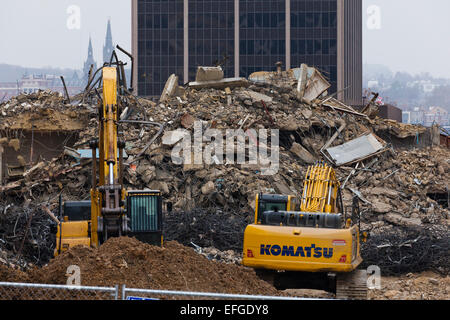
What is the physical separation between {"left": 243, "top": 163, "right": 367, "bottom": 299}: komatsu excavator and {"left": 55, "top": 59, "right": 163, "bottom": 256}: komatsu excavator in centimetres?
209

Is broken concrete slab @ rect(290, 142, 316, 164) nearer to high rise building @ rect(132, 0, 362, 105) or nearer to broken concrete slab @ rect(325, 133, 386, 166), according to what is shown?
broken concrete slab @ rect(325, 133, 386, 166)

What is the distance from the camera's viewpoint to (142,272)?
10.7 metres

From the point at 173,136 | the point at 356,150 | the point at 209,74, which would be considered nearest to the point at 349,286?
the point at 173,136

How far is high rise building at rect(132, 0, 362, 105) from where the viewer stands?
7800 centimetres

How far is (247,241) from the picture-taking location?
13047 mm

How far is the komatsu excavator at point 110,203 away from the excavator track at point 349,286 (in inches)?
138

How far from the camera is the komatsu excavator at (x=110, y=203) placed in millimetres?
12086

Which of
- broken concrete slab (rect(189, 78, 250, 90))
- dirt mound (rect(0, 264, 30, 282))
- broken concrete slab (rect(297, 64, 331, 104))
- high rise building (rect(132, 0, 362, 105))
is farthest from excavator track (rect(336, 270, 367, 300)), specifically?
high rise building (rect(132, 0, 362, 105))

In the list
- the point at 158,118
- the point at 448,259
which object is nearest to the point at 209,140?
the point at 158,118

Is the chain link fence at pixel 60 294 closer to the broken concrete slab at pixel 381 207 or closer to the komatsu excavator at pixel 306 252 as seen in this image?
the komatsu excavator at pixel 306 252

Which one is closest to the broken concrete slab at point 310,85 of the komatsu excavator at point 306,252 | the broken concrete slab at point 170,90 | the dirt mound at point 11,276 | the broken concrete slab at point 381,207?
the broken concrete slab at point 170,90

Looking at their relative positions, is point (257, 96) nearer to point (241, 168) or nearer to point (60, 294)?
point (241, 168)

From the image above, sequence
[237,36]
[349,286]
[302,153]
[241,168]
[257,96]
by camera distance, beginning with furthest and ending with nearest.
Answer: [237,36]
[257,96]
[302,153]
[241,168]
[349,286]

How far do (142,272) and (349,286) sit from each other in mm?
4244
